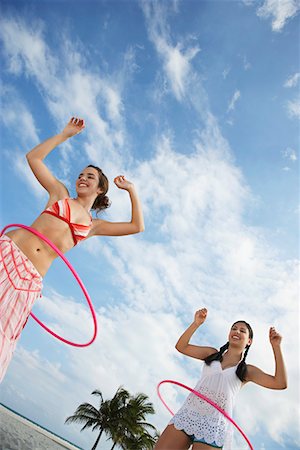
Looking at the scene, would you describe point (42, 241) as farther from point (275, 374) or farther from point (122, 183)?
point (275, 374)

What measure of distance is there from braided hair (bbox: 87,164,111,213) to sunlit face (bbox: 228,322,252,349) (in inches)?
86.4

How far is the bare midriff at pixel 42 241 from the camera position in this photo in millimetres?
3543

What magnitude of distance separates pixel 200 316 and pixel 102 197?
1.95m

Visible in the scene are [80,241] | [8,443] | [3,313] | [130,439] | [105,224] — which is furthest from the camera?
[130,439]

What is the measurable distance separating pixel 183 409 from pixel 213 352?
0.84 m

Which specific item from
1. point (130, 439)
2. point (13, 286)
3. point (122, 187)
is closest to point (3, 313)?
point (13, 286)

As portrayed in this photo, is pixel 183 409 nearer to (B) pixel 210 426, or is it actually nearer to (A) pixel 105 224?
(B) pixel 210 426

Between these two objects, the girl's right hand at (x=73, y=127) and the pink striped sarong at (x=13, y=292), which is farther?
the girl's right hand at (x=73, y=127)

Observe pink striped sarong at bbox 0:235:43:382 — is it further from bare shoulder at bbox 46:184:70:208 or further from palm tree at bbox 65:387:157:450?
palm tree at bbox 65:387:157:450

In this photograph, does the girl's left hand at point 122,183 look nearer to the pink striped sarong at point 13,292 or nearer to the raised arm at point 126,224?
the raised arm at point 126,224

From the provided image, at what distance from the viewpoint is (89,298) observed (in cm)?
429

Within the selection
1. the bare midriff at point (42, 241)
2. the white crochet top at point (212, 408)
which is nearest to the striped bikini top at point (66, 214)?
the bare midriff at point (42, 241)

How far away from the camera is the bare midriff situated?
3.54 metres

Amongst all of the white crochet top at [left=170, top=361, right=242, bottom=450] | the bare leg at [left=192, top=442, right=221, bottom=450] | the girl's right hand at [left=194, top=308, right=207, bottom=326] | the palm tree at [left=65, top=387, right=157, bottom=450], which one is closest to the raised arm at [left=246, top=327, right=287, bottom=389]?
the white crochet top at [left=170, top=361, right=242, bottom=450]
